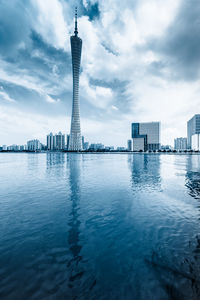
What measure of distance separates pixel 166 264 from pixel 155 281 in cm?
96

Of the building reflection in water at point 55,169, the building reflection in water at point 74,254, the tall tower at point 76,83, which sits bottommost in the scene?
the building reflection in water at point 74,254

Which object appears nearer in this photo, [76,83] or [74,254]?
A: [74,254]

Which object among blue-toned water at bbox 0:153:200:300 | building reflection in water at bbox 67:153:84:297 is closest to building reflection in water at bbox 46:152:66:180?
blue-toned water at bbox 0:153:200:300

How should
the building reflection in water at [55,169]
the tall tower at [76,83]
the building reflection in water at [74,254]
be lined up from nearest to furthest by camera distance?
the building reflection in water at [74,254], the building reflection in water at [55,169], the tall tower at [76,83]

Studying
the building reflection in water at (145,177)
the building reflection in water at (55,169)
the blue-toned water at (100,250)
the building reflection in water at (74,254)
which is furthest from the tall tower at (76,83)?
the building reflection in water at (74,254)

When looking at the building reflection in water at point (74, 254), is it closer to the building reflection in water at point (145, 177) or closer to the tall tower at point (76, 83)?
the building reflection in water at point (145, 177)

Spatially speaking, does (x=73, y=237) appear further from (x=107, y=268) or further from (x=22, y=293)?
(x=22, y=293)

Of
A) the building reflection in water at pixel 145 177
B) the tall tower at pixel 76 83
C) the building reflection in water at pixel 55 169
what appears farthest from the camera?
the tall tower at pixel 76 83

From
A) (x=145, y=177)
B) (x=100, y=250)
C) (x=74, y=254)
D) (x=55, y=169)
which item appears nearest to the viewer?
(x=74, y=254)

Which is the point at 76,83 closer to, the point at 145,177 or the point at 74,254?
the point at 145,177

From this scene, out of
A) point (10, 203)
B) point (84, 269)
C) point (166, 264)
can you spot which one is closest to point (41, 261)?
point (84, 269)

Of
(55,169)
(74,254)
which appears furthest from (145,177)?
(55,169)

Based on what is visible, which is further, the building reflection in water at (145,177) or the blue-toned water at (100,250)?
the building reflection in water at (145,177)

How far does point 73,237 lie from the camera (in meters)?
7.41
